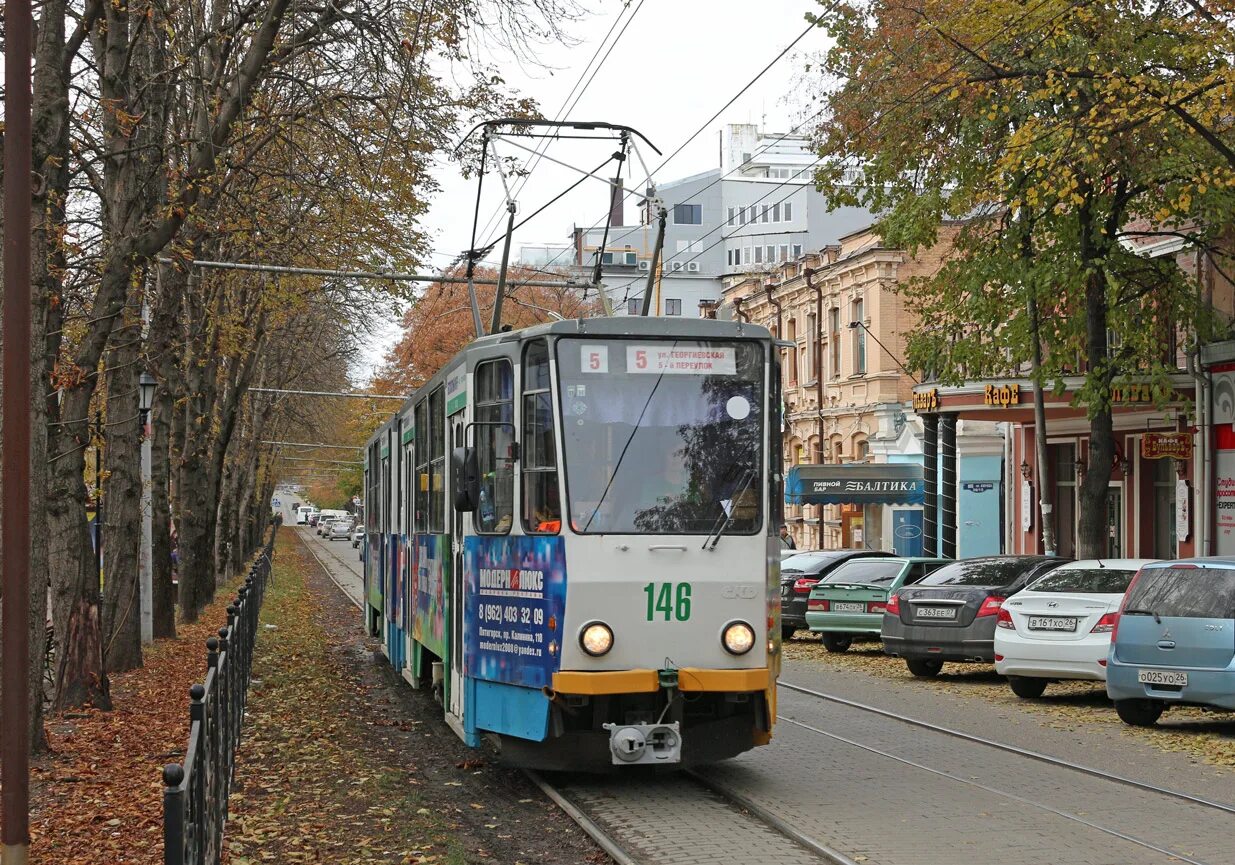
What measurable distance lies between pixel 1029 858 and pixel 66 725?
959 centimetres

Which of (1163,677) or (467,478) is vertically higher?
(467,478)

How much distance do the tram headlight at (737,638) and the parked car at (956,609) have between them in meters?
9.27

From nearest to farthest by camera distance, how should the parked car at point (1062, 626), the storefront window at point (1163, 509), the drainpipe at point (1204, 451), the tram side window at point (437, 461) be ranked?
the tram side window at point (437, 461)
the parked car at point (1062, 626)
the drainpipe at point (1204, 451)
the storefront window at point (1163, 509)

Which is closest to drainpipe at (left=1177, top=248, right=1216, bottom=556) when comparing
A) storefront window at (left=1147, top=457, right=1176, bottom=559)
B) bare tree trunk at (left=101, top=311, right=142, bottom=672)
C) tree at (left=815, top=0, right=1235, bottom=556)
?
tree at (left=815, top=0, right=1235, bottom=556)

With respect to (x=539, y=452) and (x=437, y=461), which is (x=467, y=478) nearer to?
(x=539, y=452)

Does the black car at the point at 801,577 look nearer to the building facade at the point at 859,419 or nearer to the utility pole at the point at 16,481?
the building facade at the point at 859,419

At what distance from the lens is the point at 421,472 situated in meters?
15.8

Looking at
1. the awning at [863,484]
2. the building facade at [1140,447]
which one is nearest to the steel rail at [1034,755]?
the building facade at [1140,447]

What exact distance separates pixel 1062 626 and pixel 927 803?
7270mm

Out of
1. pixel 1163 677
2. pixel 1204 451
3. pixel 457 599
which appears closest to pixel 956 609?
pixel 1163 677

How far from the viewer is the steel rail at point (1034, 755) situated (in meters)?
11.1

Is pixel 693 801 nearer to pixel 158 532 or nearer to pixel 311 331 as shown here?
pixel 158 532

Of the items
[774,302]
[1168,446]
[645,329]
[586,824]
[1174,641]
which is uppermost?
[774,302]

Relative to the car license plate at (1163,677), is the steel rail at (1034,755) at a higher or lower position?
lower
